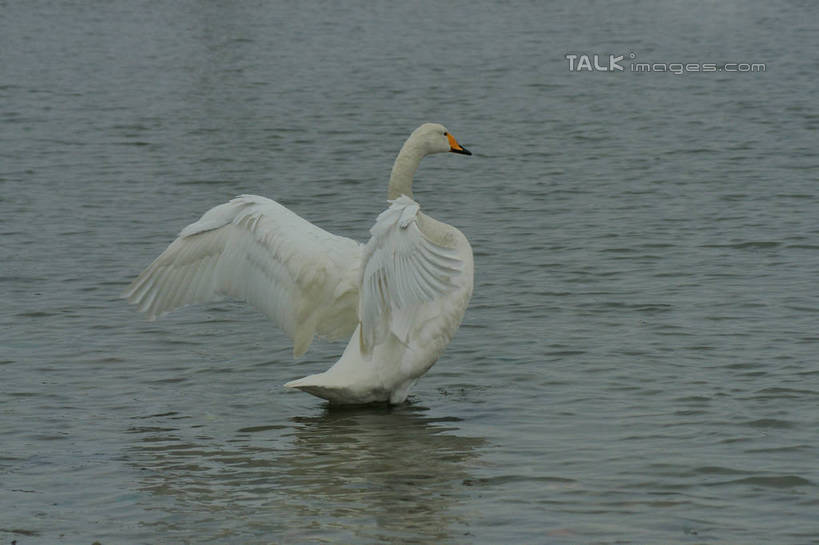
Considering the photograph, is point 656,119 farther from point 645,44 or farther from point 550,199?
point 645,44

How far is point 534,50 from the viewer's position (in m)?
31.3

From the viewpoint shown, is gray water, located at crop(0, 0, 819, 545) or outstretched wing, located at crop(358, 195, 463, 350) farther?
outstretched wing, located at crop(358, 195, 463, 350)

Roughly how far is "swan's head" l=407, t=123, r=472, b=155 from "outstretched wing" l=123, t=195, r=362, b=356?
Answer: 3.16 ft

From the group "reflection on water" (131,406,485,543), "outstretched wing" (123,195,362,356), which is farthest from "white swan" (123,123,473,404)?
"reflection on water" (131,406,485,543)

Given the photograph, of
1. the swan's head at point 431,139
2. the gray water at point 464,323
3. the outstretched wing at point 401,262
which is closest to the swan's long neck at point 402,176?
the swan's head at point 431,139

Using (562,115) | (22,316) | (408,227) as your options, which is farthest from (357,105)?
(408,227)

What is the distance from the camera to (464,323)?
12.3 metres

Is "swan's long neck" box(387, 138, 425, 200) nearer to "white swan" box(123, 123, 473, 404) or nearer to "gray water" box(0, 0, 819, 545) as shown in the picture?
"white swan" box(123, 123, 473, 404)

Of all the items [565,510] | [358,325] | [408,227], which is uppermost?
[408,227]

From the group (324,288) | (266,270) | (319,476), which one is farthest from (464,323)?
(319,476)

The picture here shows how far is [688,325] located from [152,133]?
1295 cm

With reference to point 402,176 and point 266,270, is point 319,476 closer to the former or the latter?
point 266,270

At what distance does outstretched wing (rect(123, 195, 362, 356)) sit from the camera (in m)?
10.0

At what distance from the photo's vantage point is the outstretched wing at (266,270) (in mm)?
10047
